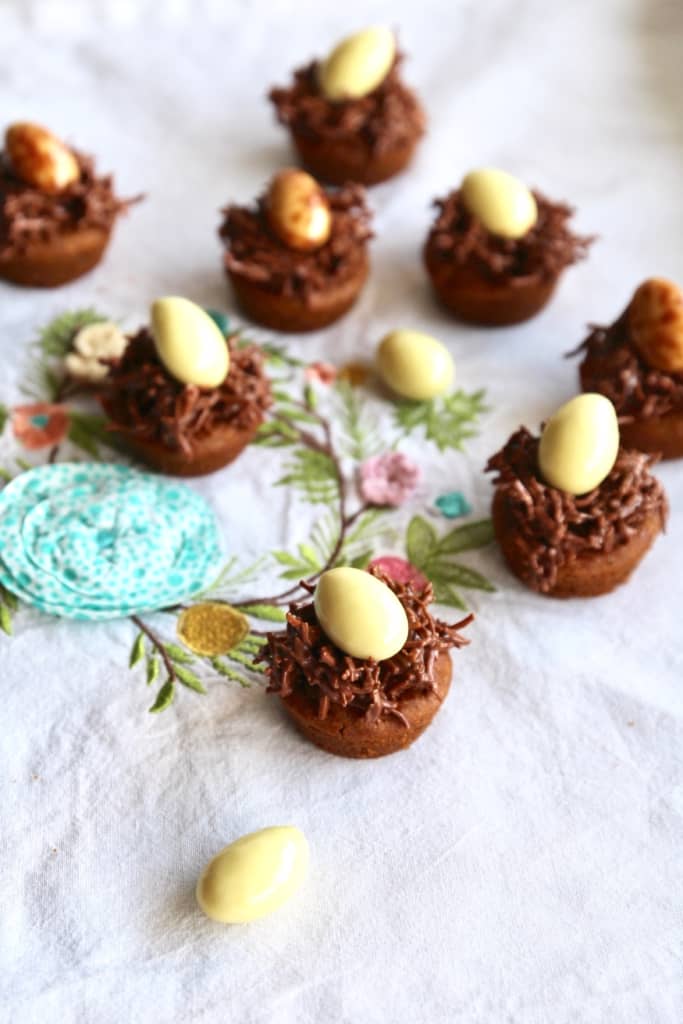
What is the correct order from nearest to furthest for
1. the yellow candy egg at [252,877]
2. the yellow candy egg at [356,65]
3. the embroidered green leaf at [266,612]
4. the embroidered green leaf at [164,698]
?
the yellow candy egg at [252,877], the embroidered green leaf at [164,698], the embroidered green leaf at [266,612], the yellow candy egg at [356,65]

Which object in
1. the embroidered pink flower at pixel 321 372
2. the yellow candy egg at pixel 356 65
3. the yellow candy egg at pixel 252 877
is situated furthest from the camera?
the yellow candy egg at pixel 356 65

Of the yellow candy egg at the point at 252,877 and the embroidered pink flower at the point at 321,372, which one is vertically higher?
the embroidered pink flower at the point at 321,372

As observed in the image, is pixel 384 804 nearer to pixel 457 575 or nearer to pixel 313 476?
pixel 457 575

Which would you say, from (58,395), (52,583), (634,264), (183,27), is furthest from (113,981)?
(183,27)

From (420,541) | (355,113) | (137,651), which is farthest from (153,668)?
(355,113)

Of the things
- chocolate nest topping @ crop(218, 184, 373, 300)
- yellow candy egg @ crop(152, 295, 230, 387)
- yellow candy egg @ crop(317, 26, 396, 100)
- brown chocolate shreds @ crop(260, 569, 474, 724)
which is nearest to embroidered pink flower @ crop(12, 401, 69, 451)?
yellow candy egg @ crop(152, 295, 230, 387)

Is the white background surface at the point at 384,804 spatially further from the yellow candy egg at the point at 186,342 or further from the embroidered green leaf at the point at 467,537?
the yellow candy egg at the point at 186,342

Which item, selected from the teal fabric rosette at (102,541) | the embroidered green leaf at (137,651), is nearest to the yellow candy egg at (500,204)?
the teal fabric rosette at (102,541)

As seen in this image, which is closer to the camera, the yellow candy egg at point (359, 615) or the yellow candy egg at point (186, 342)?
the yellow candy egg at point (359, 615)
